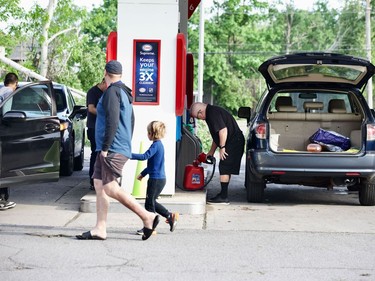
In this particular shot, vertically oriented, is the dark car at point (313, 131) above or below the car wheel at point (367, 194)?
above

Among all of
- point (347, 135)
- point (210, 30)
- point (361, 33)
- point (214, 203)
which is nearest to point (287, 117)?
point (347, 135)

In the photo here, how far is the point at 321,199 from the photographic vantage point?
13.9 metres

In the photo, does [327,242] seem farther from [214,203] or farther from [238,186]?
[238,186]

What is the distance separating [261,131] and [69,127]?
4780mm

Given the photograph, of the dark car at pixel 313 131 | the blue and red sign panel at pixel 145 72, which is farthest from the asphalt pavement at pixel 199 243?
the blue and red sign panel at pixel 145 72

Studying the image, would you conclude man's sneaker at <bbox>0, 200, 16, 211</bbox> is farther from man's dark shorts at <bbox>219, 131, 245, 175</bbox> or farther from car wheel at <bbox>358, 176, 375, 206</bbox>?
car wheel at <bbox>358, 176, 375, 206</bbox>

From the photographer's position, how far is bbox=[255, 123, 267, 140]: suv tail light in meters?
12.5

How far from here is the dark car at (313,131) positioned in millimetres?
12203

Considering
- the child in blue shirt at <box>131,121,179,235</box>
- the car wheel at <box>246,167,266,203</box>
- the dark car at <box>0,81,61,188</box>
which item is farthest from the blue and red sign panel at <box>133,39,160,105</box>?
the child in blue shirt at <box>131,121,179,235</box>

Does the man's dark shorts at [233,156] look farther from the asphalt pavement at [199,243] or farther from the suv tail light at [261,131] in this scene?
the asphalt pavement at [199,243]

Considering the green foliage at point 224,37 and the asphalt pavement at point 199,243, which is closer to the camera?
the asphalt pavement at point 199,243

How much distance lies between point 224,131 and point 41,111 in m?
2.59

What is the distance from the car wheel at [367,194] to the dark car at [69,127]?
534 centimetres

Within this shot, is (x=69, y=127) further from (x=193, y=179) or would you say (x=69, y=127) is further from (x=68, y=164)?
(x=193, y=179)
